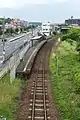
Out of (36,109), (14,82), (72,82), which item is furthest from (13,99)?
(72,82)

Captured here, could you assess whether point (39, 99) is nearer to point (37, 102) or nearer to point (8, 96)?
point (37, 102)

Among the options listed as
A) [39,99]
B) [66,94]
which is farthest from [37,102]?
[66,94]

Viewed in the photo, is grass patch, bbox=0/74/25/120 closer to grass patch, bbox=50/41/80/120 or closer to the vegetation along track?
the vegetation along track

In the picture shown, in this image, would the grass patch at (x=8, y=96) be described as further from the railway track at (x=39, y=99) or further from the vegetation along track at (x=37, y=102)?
the railway track at (x=39, y=99)

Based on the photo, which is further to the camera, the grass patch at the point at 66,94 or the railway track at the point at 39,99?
the grass patch at the point at 66,94

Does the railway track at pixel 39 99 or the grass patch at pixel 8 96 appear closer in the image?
the railway track at pixel 39 99

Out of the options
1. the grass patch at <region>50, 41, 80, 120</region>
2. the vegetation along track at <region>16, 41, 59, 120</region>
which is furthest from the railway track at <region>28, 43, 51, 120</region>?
the grass patch at <region>50, 41, 80, 120</region>

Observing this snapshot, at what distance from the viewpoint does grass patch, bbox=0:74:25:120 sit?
63.0 ft

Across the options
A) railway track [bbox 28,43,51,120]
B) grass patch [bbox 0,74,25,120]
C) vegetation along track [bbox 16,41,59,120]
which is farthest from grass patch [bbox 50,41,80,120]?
grass patch [bbox 0,74,25,120]

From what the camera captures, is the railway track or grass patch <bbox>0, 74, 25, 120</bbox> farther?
grass patch <bbox>0, 74, 25, 120</bbox>

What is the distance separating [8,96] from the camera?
22.8 m

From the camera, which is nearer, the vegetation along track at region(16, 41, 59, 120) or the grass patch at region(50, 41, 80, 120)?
the vegetation along track at region(16, 41, 59, 120)

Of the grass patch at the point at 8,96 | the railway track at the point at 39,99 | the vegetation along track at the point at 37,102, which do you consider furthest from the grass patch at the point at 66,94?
the grass patch at the point at 8,96

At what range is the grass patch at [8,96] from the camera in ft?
63.0
